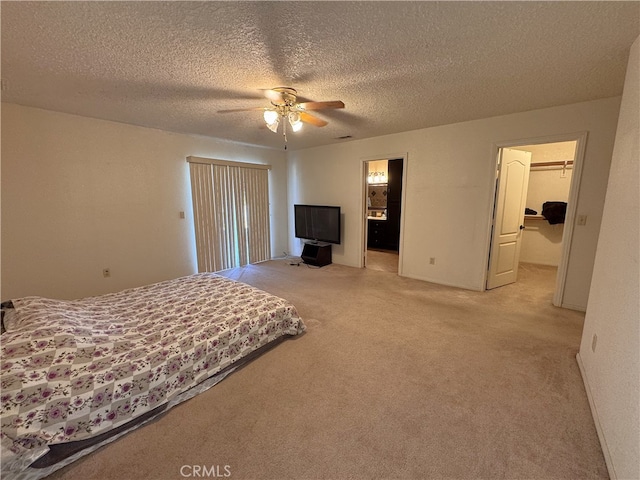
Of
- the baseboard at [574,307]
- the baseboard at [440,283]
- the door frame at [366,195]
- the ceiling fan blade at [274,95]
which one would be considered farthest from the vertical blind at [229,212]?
the baseboard at [574,307]

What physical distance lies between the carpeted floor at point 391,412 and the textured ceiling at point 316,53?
7.58 feet

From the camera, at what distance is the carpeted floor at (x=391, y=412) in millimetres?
1319

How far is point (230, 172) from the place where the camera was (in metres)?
4.63

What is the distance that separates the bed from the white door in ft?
9.84

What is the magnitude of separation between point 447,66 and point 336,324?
8.17 feet

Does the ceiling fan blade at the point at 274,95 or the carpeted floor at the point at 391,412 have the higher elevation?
the ceiling fan blade at the point at 274,95

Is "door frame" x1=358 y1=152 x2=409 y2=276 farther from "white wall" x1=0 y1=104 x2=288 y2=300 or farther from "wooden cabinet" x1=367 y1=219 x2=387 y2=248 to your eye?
"white wall" x1=0 y1=104 x2=288 y2=300

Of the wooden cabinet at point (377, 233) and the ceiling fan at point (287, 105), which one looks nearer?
the ceiling fan at point (287, 105)

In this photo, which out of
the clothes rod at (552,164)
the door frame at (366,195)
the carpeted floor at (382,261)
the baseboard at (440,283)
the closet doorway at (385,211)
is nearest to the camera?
the baseboard at (440,283)

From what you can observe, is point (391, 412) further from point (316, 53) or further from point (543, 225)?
point (543, 225)

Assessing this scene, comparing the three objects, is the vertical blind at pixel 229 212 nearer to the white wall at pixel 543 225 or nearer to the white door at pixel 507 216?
the white door at pixel 507 216

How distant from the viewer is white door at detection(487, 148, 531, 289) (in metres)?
3.47

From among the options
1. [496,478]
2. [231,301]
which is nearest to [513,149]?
[496,478]

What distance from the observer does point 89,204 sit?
325 centimetres
